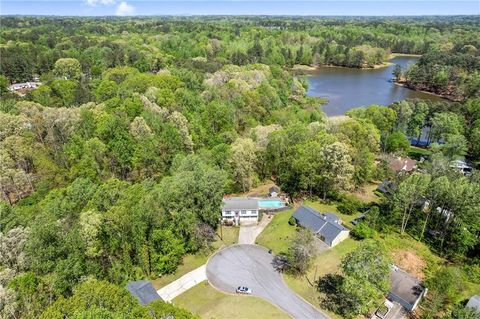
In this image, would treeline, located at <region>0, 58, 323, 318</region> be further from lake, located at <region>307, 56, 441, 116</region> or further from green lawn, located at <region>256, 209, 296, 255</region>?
lake, located at <region>307, 56, 441, 116</region>

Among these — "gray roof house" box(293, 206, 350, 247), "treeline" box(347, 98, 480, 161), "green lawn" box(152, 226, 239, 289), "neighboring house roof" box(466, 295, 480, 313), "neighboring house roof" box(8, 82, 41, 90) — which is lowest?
"green lawn" box(152, 226, 239, 289)

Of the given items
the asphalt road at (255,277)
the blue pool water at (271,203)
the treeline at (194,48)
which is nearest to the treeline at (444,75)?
the treeline at (194,48)

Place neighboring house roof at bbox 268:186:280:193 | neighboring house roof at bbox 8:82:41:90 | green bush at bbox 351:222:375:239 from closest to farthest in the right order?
green bush at bbox 351:222:375:239 → neighboring house roof at bbox 268:186:280:193 → neighboring house roof at bbox 8:82:41:90

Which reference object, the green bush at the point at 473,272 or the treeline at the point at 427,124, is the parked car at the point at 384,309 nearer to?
the green bush at the point at 473,272

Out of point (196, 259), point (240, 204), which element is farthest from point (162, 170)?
point (196, 259)

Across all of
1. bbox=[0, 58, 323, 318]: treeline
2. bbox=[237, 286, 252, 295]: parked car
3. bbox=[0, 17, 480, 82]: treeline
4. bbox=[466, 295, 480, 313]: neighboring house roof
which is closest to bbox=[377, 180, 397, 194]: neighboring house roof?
bbox=[466, 295, 480, 313]: neighboring house roof

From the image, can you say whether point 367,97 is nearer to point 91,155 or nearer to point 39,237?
point 91,155
